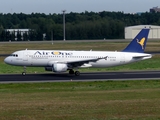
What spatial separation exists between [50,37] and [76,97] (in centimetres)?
14258

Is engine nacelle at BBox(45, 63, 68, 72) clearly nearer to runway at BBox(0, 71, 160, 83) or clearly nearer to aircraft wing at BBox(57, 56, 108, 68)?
runway at BBox(0, 71, 160, 83)

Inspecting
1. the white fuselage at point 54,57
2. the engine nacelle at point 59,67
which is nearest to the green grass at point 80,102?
the engine nacelle at point 59,67

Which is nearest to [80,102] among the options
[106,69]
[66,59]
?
[66,59]

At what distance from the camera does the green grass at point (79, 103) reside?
22.9 m

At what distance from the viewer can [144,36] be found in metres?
56.6

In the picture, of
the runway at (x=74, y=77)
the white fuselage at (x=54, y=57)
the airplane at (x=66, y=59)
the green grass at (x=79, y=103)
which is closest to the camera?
the green grass at (x=79, y=103)

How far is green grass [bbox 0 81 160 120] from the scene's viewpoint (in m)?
22.9

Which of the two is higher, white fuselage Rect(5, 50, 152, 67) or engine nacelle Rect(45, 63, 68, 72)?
white fuselage Rect(5, 50, 152, 67)

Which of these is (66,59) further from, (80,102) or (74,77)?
(80,102)

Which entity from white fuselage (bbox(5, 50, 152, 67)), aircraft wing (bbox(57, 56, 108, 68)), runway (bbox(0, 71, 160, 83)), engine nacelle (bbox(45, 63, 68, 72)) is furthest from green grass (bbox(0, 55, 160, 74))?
runway (bbox(0, 71, 160, 83))

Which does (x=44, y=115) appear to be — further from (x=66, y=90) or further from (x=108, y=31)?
(x=108, y=31)

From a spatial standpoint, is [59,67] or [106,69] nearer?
[59,67]

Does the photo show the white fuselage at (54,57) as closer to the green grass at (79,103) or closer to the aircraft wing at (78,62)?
the aircraft wing at (78,62)

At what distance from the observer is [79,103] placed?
27547 mm
